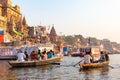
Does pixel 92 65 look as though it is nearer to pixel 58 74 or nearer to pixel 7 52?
pixel 58 74

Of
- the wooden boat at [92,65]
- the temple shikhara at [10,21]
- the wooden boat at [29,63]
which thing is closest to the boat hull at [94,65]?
the wooden boat at [92,65]

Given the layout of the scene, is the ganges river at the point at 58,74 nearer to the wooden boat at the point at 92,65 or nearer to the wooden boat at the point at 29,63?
the wooden boat at the point at 92,65

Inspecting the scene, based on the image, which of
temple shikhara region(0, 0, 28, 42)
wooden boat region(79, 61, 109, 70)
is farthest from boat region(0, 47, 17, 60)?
wooden boat region(79, 61, 109, 70)

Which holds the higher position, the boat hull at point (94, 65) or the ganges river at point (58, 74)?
the boat hull at point (94, 65)

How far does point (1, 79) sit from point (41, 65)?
45.4ft

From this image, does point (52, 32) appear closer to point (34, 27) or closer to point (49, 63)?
point (34, 27)

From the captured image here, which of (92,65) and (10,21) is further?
(10,21)

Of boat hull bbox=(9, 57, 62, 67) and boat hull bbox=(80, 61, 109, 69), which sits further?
boat hull bbox=(9, 57, 62, 67)

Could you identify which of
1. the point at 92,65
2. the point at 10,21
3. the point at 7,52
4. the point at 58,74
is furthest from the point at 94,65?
the point at 10,21

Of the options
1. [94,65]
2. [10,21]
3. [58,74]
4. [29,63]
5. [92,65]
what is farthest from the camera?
[10,21]

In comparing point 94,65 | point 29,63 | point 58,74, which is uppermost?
point 29,63

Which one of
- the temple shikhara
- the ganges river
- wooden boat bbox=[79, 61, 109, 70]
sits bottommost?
the ganges river

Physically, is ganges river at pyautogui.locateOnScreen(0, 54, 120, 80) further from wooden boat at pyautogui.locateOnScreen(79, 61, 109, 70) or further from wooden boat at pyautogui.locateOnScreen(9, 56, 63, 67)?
wooden boat at pyautogui.locateOnScreen(9, 56, 63, 67)

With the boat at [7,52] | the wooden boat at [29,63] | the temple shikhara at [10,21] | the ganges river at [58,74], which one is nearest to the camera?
the ganges river at [58,74]
